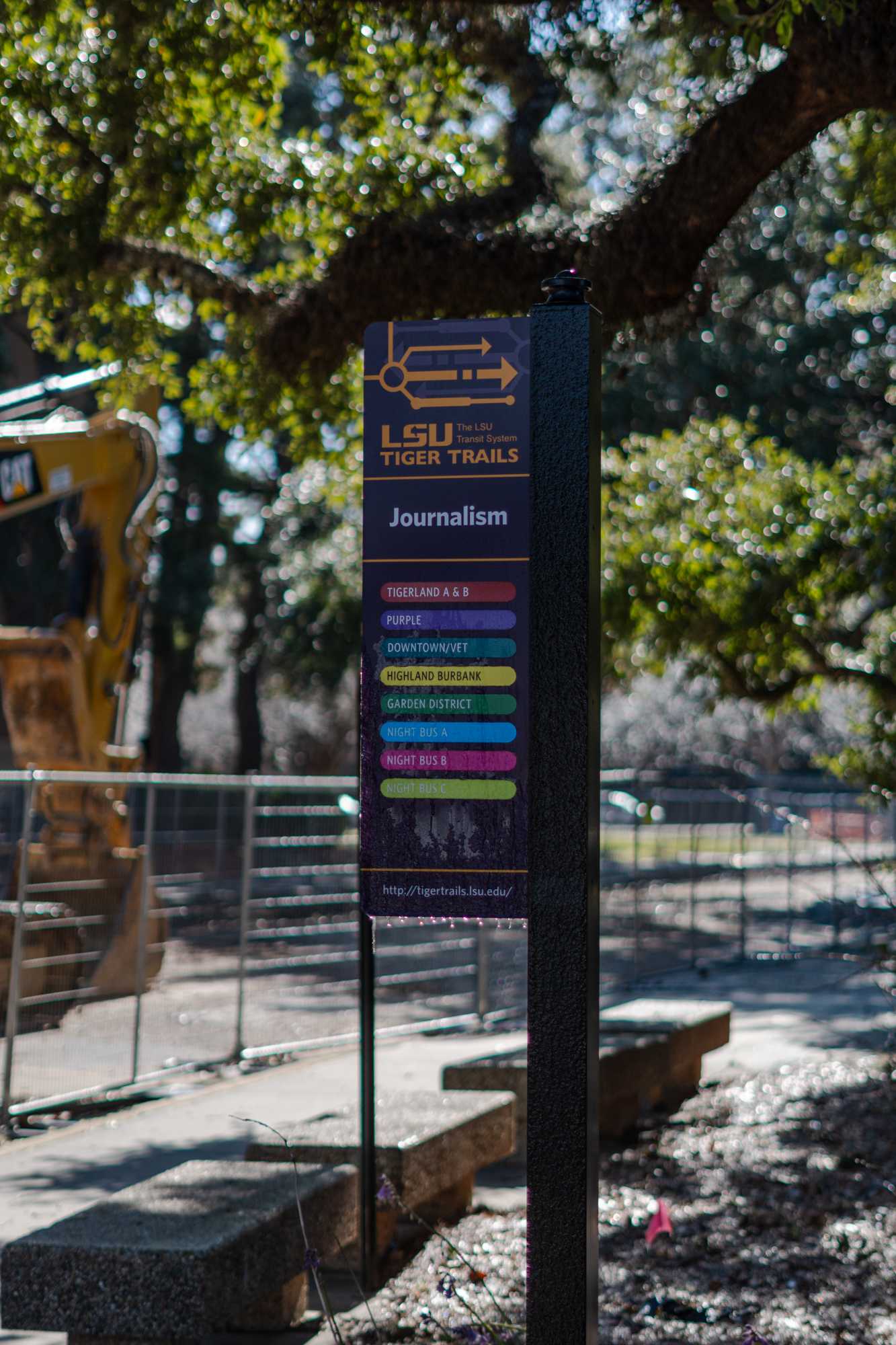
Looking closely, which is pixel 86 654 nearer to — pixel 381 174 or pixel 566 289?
pixel 381 174

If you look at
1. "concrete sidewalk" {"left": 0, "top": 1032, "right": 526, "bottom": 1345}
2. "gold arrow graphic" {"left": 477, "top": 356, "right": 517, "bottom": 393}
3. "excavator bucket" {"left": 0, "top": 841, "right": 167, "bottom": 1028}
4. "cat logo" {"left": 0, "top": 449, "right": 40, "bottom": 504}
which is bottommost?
"concrete sidewalk" {"left": 0, "top": 1032, "right": 526, "bottom": 1345}

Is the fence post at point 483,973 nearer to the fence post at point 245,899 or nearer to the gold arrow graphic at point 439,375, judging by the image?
the fence post at point 245,899

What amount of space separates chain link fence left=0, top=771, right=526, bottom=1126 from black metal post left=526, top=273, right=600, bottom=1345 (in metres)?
3.38

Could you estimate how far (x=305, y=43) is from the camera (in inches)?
417

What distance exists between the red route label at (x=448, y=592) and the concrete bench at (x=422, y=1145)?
2.58m

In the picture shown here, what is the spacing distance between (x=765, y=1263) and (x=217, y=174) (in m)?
8.02

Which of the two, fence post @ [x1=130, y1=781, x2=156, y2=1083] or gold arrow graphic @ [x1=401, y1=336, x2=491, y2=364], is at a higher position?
gold arrow graphic @ [x1=401, y1=336, x2=491, y2=364]

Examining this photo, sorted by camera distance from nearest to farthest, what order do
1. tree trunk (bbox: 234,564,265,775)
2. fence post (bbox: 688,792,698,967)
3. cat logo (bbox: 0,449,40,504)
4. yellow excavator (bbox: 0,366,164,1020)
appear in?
yellow excavator (bbox: 0,366,164,1020), cat logo (bbox: 0,449,40,504), fence post (bbox: 688,792,698,967), tree trunk (bbox: 234,564,265,775)

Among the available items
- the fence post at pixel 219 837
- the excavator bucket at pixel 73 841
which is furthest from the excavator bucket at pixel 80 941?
the fence post at pixel 219 837

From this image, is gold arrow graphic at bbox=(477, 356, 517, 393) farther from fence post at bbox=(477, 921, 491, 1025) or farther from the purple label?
fence post at bbox=(477, 921, 491, 1025)

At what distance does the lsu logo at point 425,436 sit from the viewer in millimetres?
3324

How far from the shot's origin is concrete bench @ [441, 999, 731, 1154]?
24.4 ft

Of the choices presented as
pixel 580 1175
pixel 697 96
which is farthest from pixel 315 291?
pixel 580 1175

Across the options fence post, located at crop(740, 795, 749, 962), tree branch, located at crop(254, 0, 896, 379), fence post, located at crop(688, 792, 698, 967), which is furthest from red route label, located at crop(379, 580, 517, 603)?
fence post, located at crop(740, 795, 749, 962)
